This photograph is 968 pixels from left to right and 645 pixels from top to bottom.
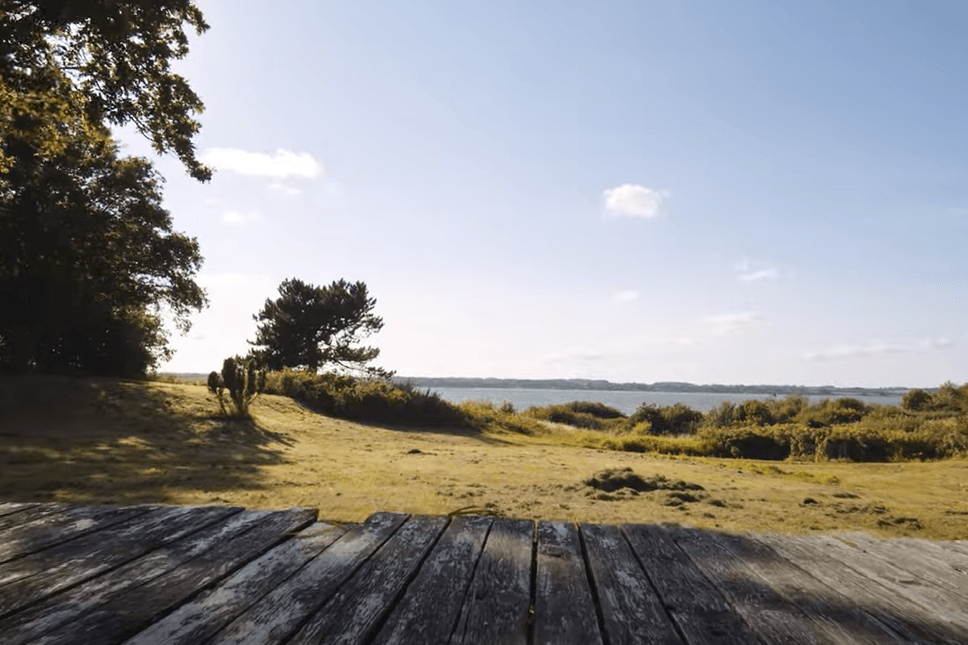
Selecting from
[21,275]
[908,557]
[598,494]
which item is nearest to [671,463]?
[598,494]

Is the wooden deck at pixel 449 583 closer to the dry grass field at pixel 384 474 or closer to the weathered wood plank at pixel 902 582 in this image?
the weathered wood plank at pixel 902 582

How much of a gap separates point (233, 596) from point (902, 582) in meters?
2.04

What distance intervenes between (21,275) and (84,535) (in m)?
18.6

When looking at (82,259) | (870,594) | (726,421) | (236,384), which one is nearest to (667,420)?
(726,421)

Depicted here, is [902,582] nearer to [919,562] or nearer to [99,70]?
[919,562]

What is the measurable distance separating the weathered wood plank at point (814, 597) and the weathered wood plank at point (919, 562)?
384 millimetres

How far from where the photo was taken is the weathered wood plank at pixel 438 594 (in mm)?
1369

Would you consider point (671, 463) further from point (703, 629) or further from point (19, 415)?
point (19, 415)

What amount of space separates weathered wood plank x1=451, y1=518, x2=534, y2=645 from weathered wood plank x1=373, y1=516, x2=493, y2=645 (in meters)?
0.03

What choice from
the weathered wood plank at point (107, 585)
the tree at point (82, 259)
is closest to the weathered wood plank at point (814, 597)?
the weathered wood plank at point (107, 585)

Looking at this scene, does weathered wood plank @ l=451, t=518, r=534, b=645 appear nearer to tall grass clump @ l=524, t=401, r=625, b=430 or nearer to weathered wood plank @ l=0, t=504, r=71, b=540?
weathered wood plank @ l=0, t=504, r=71, b=540

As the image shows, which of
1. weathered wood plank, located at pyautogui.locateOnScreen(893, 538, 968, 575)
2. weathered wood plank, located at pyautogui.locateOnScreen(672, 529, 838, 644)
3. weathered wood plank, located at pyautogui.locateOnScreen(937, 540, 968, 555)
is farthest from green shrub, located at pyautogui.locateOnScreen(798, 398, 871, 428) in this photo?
weathered wood plank, located at pyautogui.locateOnScreen(672, 529, 838, 644)

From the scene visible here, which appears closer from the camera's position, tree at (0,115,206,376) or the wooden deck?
the wooden deck

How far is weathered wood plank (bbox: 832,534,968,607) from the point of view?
6.13 ft
